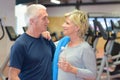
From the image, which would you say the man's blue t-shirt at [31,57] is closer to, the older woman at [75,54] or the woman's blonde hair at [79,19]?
the older woman at [75,54]

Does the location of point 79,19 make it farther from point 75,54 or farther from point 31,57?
point 31,57

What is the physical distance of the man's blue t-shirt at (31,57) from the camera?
208 centimetres

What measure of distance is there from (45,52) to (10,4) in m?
5.72

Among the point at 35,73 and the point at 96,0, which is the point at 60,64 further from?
the point at 96,0

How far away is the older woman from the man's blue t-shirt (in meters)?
0.13

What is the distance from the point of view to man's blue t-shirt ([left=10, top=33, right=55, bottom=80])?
6.83 ft

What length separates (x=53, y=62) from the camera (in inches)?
96.6

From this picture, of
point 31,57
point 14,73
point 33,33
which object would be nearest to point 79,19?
point 33,33

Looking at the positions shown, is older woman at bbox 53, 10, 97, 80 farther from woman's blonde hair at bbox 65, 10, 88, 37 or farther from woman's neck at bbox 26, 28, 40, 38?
woman's neck at bbox 26, 28, 40, 38

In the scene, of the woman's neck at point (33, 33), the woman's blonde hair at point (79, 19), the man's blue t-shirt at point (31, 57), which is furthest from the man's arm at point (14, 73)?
the woman's blonde hair at point (79, 19)

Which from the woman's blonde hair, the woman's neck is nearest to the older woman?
the woman's blonde hair

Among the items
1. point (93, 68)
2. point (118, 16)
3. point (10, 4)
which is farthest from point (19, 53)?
point (118, 16)

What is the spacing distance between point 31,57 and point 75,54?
0.39 meters

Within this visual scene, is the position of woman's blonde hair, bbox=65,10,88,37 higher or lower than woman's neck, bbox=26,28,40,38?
higher
